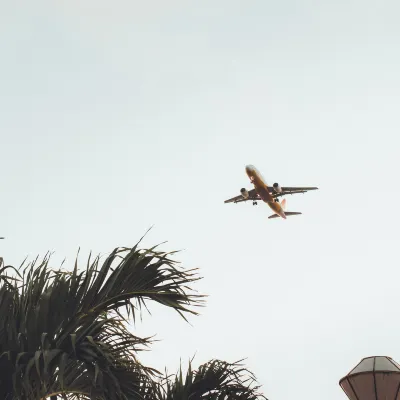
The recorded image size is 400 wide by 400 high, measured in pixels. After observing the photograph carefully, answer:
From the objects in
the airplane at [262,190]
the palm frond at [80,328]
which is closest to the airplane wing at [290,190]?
the airplane at [262,190]

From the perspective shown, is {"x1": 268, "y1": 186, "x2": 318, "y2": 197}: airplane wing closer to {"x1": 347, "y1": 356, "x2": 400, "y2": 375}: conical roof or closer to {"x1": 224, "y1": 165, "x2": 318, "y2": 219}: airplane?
{"x1": 224, "y1": 165, "x2": 318, "y2": 219}: airplane

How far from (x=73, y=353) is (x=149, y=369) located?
2.72ft

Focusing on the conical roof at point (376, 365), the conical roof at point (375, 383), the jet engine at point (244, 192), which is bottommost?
Answer: the conical roof at point (375, 383)

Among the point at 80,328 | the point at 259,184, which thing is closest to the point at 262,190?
the point at 259,184

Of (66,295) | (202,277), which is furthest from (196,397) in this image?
(66,295)

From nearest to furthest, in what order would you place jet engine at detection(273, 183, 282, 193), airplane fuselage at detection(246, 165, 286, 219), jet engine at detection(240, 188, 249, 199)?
1. airplane fuselage at detection(246, 165, 286, 219)
2. jet engine at detection(273, 183, 282, 193)
3. jet engine at detection(240, 188, 249, 199)

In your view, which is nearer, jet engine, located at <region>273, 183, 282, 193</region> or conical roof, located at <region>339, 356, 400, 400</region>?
conical roof, located at <region>339, 356, 400, 400</region>

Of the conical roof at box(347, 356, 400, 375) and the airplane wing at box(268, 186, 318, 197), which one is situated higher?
the airplane wing at box(268, 186, 318, 197)

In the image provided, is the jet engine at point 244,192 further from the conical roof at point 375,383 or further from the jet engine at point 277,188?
the conical roof at point 375,383

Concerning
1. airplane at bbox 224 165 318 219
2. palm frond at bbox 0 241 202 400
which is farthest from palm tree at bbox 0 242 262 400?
airplane at bbox 224 165 318 219

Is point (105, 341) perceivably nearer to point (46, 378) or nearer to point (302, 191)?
point (46, 378)

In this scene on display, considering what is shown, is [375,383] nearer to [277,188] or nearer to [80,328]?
[80,328]

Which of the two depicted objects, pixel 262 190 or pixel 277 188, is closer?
pixel 277 188

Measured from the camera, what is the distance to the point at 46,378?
15.9 ft
